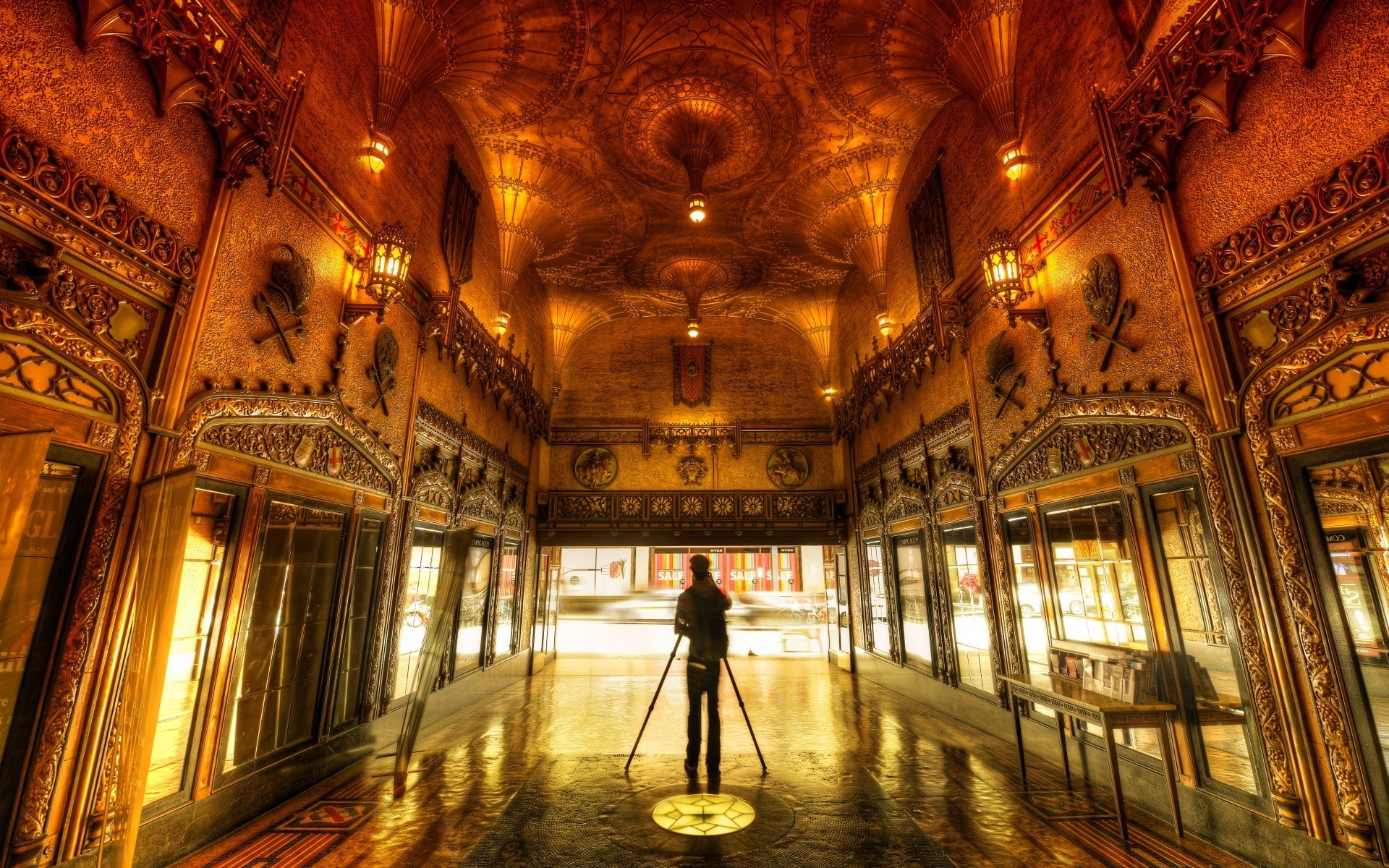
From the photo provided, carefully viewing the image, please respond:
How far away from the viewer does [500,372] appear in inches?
320

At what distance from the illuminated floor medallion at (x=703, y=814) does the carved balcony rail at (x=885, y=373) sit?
5.31 metres

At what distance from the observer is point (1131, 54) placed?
3865 millimetres

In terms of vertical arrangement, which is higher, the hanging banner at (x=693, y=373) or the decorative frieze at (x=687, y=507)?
the hanging banner at (x=693, y=373)

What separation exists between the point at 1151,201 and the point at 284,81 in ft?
20.4

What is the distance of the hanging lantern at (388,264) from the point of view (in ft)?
15.1

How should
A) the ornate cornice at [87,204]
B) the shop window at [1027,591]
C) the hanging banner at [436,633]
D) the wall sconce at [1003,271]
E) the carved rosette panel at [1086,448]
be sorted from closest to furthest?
the ornate cornice at [87,204] < the carved rosette panel at [1086,448] < the hanging banner at [436,633] < the wall sconce at [1003,271] < the shop window at [1027,591]

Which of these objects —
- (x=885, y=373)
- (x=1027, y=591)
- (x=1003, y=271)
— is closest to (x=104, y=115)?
(x=1003, y=271)

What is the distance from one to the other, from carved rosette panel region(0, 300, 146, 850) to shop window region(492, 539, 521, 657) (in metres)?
5.77

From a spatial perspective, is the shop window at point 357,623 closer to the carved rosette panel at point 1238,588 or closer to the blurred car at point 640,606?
the carved rosette panel at point 1238,588

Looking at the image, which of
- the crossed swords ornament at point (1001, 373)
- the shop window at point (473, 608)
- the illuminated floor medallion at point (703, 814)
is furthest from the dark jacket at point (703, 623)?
the shop window at point (473, 608)

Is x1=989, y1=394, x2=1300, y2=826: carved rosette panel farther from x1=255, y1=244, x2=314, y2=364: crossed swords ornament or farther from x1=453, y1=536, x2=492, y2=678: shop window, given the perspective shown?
x1=453, y1=536, x2=492, y2=678: shop window

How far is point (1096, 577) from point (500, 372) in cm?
767

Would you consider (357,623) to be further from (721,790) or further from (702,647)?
(721,790)

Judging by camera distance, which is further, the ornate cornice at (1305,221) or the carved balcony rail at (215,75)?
the carved balcony rail at (215,75)
